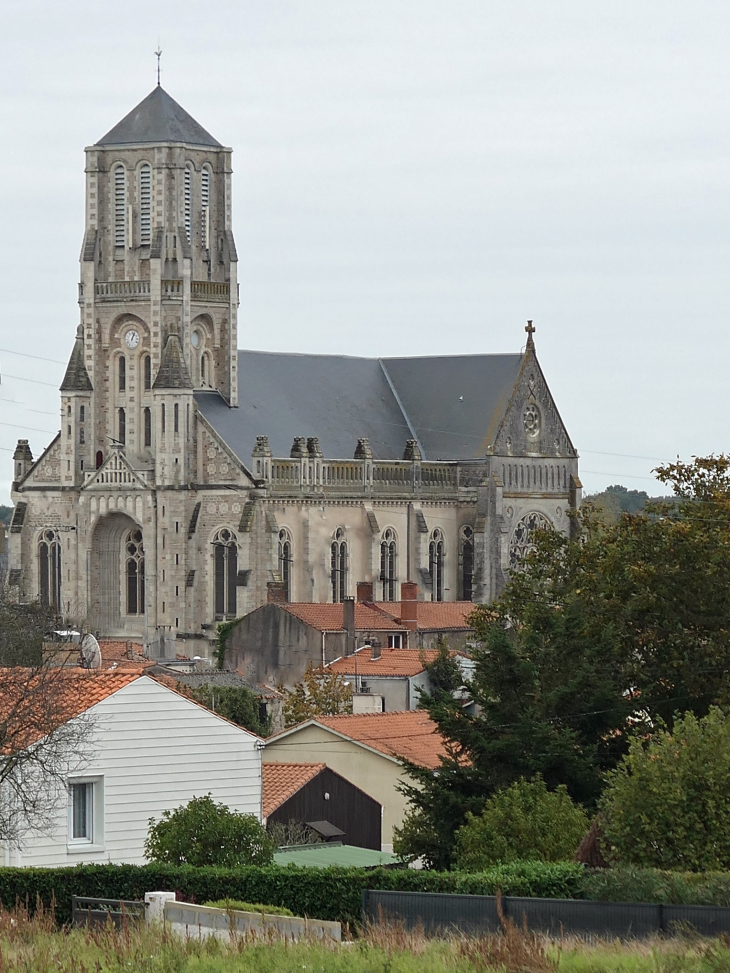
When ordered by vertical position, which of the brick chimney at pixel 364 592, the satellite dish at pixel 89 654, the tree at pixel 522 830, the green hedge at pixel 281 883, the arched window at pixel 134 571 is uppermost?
the arched window at pixel 134 571

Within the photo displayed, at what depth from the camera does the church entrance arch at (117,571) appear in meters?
99.1

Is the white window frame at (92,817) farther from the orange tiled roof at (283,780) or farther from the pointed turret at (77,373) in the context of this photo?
A: the pointed turret at (77,373)

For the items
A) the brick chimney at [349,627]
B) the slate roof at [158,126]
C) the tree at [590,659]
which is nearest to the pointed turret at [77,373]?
the slate roof at [158,126]

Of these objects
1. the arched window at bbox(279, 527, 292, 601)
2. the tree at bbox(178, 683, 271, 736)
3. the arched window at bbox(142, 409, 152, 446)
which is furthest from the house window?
the arched window at bbox(142, 409, 152, 446)

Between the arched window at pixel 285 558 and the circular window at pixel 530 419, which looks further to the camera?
the circular window at pixel 530 419

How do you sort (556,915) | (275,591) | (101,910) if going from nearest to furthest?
(556,915) → (101,910) → (275,591)

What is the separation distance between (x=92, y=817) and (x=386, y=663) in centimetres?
3735

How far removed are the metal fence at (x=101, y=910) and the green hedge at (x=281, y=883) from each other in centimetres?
52

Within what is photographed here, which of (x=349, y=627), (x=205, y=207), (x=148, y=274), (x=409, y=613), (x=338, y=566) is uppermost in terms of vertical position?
(x=205, y=207)

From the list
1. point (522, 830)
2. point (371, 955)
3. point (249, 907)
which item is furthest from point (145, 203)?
point (371, 955)

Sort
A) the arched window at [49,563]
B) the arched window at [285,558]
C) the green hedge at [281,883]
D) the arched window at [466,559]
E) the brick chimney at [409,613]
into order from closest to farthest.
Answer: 1. the green hedge at [281,883]
2. the brick chimney at [409,613]
3. the arched window at [285,558]
4. the arched window at [49,563]
5. the arched window at [466,559]

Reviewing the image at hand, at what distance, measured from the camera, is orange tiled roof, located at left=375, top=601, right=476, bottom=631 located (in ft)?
282

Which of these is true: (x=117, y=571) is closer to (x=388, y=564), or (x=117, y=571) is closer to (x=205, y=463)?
(x=205, y=463)

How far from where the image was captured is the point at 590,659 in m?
38.8
